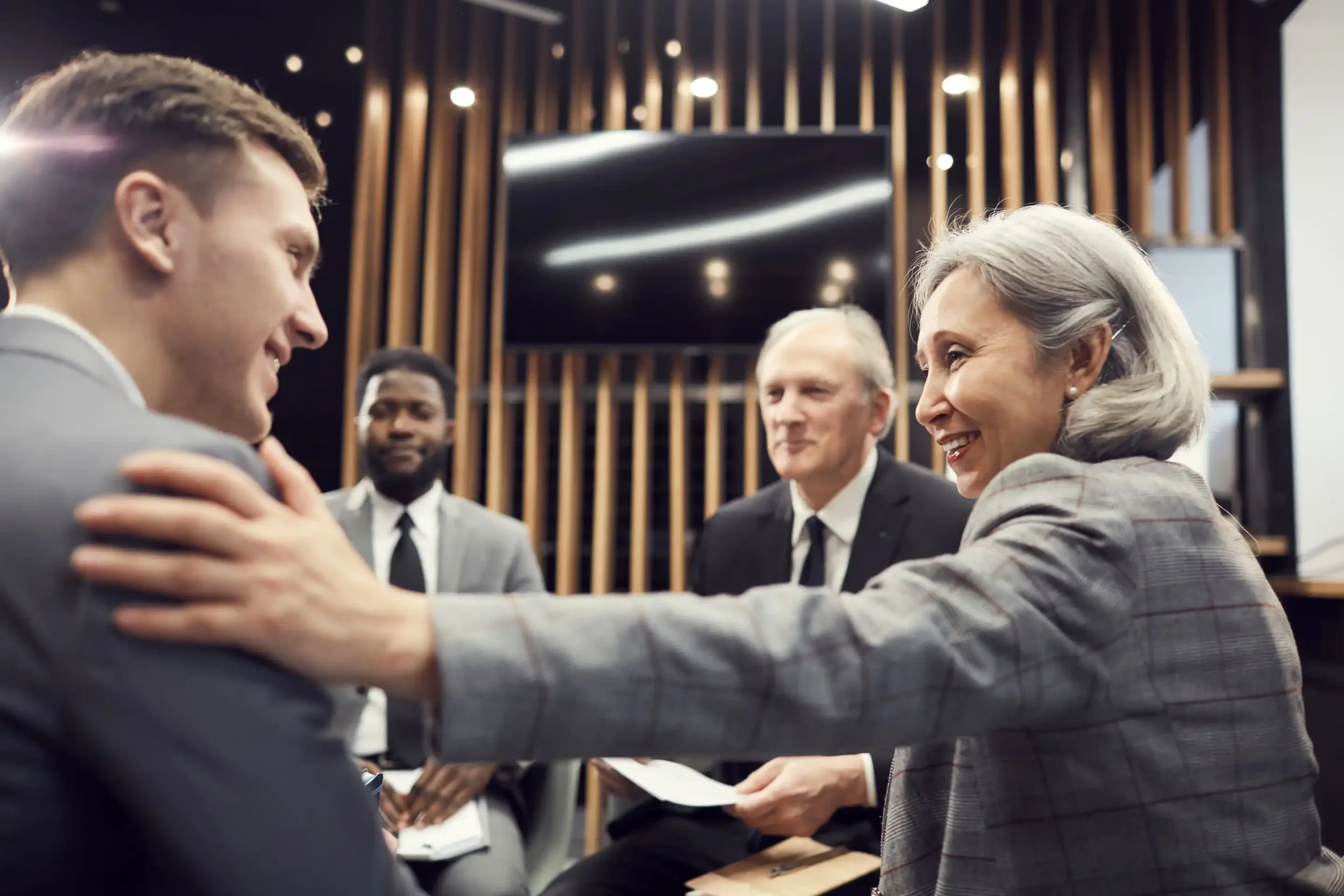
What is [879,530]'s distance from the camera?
2465mm

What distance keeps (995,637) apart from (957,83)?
4112 mm

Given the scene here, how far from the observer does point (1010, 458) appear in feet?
4.31

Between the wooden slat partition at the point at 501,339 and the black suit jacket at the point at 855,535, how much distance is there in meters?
1.64

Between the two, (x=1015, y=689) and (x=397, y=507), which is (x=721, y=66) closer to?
(x=397, y=507)

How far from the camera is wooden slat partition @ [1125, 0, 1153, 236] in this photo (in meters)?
4.26

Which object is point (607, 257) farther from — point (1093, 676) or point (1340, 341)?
point (1093, 676)

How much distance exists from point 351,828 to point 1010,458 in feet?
3.10

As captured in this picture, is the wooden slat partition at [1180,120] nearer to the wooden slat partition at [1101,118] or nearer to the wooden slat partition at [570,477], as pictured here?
the wooden slat partition at [1101,118]

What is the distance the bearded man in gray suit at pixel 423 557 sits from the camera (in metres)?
2.40

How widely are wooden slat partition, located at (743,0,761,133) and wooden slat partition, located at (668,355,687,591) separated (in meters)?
1.13

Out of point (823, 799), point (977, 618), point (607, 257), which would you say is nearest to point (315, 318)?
point (977, 618)

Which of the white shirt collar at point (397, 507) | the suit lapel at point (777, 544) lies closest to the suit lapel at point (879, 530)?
the suit lapel at point (777, 544)

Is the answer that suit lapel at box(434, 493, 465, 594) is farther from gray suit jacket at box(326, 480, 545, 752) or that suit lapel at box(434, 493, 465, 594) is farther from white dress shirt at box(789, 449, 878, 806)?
white dress shirt at box(789, 449, 878, 806)

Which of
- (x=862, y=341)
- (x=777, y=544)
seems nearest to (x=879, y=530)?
(x=777, y=544)
